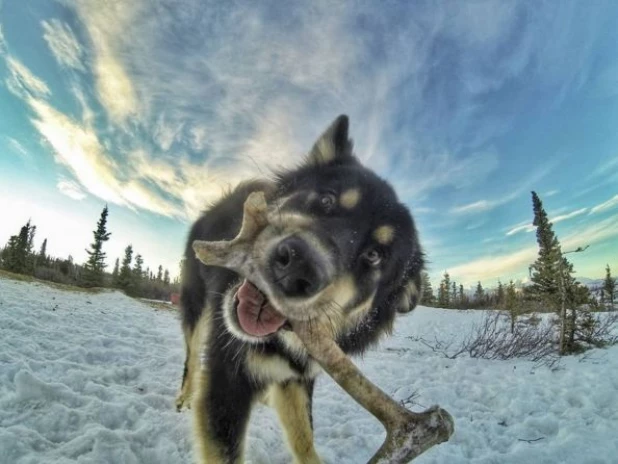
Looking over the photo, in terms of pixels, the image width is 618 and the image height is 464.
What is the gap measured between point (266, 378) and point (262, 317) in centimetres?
99

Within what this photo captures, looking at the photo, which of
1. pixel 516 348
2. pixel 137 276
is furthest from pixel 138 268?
pixel 516 348

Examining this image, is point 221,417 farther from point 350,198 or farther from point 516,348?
point 516,348

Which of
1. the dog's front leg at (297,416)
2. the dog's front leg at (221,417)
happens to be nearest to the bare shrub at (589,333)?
the dog's front leg at (297,416)

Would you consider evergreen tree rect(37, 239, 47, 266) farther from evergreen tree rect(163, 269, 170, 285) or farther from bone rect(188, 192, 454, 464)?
bone rect(188, 192, 454, 464)

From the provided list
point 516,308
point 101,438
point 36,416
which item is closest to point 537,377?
point 101,438

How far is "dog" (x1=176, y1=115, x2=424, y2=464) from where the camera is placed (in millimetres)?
2098

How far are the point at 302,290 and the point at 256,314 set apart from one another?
0.42 metres

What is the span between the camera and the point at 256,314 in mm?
2234

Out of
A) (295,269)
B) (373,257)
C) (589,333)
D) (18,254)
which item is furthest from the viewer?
(18,254)

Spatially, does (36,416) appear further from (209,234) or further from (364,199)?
(364,199)

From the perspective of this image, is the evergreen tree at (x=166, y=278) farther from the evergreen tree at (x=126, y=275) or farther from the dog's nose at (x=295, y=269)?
the dog's nose at (x=295, y=269)

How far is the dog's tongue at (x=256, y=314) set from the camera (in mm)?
2225

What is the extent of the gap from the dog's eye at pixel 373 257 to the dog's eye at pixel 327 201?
18.6 inches

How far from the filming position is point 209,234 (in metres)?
4.59
